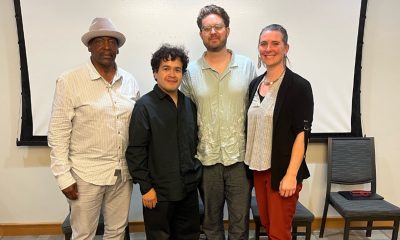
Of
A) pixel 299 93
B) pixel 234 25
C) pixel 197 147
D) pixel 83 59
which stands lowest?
pixel 197 147

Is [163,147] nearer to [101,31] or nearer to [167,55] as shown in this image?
[167,55]

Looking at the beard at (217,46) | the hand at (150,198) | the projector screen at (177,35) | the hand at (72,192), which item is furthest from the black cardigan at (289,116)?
the hand at (72,192)

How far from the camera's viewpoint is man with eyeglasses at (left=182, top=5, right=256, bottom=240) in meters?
1.76

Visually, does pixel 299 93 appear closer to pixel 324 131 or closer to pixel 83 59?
pixel 324 131

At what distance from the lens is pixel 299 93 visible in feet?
5.12

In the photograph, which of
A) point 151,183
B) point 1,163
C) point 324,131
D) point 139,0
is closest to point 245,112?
point 151,183

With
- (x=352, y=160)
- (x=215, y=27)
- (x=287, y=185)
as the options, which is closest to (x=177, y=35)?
(x=215, y=27)

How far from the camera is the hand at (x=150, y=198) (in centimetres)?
162

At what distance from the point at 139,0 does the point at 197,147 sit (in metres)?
1.24

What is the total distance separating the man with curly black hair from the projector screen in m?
0.77

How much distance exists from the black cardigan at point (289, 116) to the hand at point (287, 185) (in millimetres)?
36

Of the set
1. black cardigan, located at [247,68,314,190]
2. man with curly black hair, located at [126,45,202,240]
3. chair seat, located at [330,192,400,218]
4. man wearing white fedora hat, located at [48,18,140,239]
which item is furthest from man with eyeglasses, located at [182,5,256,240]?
chair seat, located at [330,192,400,218]

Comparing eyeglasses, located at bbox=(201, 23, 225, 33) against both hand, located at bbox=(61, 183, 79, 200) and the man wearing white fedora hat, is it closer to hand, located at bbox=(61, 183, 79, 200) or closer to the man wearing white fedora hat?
the man wearing white fedora hat

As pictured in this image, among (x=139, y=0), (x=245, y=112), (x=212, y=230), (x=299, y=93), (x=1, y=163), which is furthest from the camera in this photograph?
(x=1, y=163)
